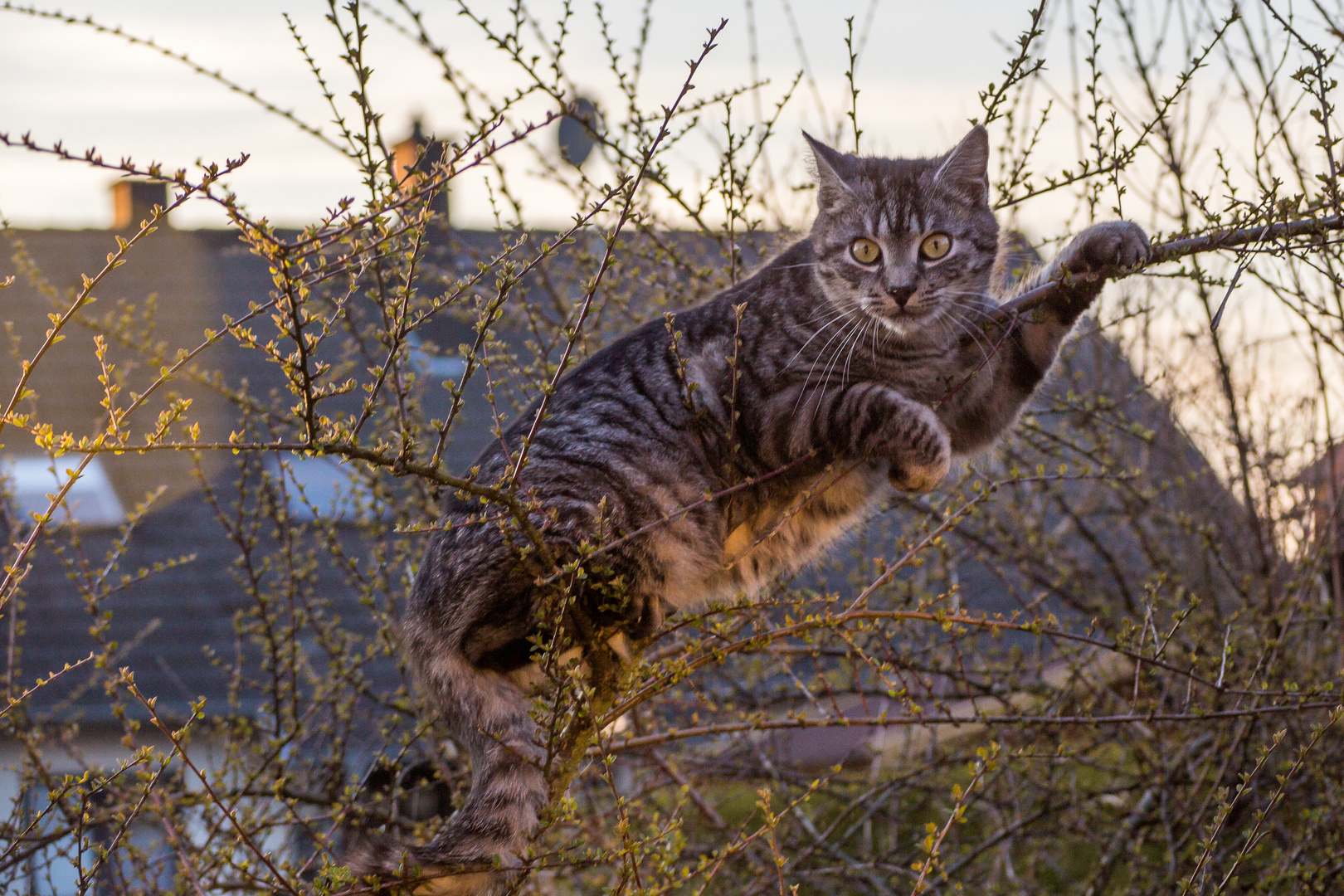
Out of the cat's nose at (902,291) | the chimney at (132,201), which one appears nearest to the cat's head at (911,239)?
the cat's nose at (902,291)

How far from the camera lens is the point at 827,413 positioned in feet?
9.09

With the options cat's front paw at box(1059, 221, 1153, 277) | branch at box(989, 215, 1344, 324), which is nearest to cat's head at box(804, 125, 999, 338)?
cat's front paw at box(1059, 221, 1153, 277)

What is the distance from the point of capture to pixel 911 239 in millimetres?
2910

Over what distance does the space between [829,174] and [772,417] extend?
717mm

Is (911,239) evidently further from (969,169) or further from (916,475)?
(916,475)

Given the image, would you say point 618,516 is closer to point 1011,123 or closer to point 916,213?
point 916,213

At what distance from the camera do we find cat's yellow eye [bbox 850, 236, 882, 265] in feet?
9.63

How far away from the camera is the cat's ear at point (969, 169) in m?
2.91

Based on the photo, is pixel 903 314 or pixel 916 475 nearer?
pixel 916 475

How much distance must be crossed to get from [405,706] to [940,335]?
194 cm

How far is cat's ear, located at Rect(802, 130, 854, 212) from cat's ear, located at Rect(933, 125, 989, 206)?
251 millimetres

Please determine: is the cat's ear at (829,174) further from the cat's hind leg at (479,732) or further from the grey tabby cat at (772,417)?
the cat's hind leg at (479,732)

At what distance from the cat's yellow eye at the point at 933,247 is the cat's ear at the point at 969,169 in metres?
0.17

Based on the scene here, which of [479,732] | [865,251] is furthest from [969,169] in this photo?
[479,732]
